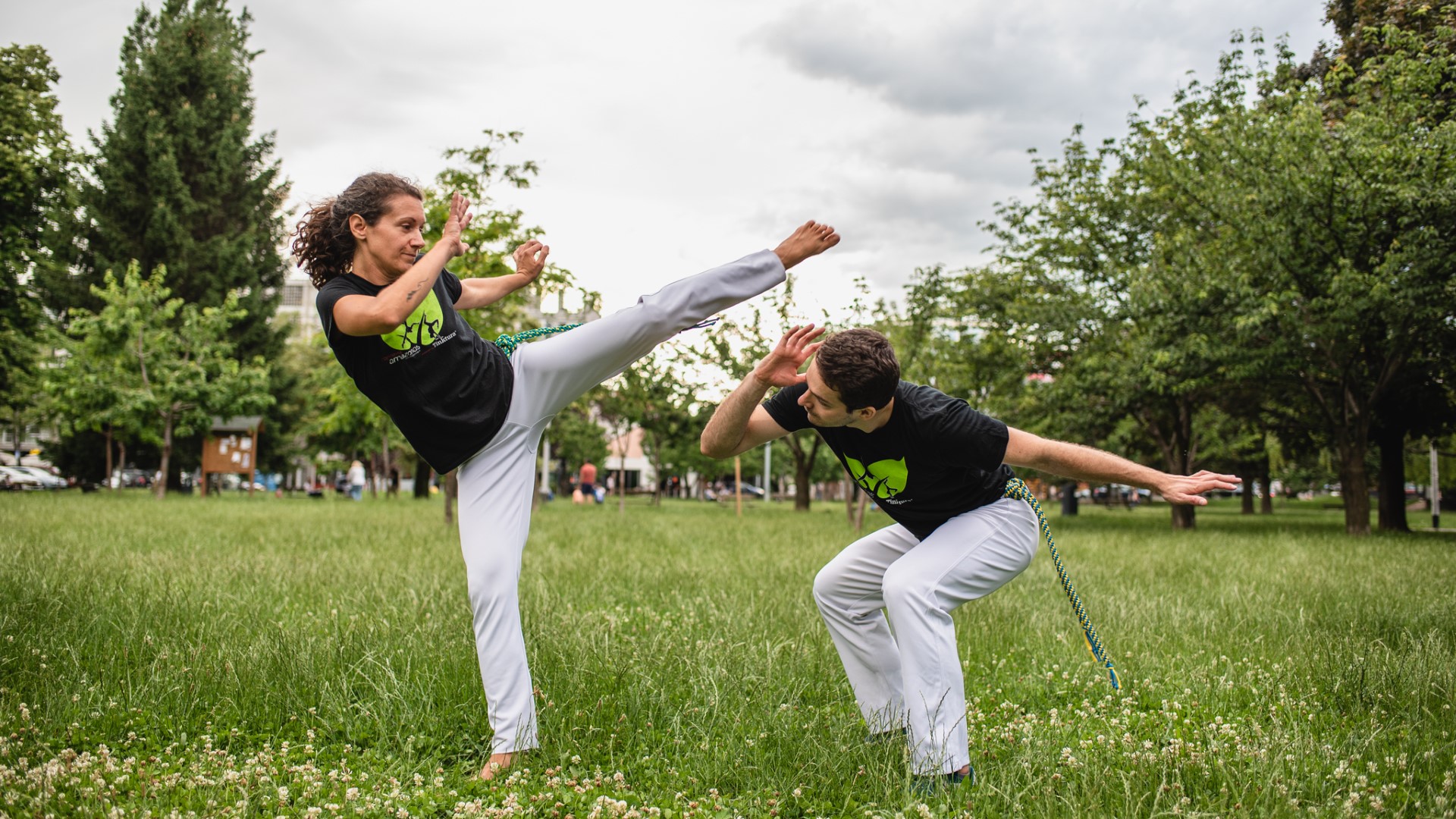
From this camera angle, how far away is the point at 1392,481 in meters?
22.4

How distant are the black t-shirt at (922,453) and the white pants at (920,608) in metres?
0.09

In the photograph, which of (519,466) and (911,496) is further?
(911,496)

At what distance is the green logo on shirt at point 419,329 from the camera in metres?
3.27

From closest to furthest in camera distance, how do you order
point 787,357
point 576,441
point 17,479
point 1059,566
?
point 787,357 < point 1059,566 < point 17,479 < point 576,441

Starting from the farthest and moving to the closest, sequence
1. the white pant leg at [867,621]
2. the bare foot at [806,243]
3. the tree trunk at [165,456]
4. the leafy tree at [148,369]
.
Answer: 1. the leafy tree at [148,369]
2. the tree trunk at [165,456]
3. the white pant leg at [867,621]
4. the bare foot at [806,243]

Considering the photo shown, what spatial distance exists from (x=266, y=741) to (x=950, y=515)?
279 cm

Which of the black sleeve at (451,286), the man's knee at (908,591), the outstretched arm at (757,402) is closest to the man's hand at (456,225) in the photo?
the black sleeve at (451,286)

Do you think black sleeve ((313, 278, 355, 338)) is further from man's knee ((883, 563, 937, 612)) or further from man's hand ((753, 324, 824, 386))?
man's knee ((883, 563, 937, 612))

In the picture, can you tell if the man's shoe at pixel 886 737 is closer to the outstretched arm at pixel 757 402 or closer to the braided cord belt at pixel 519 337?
the outstretched arm at pixel 757 402

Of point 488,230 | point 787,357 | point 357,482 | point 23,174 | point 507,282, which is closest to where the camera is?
point 787,357

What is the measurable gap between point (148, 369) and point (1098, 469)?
33756 millimetres

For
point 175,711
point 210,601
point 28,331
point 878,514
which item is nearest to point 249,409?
point 28,331

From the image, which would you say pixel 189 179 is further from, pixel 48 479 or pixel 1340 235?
pixel 1340 235

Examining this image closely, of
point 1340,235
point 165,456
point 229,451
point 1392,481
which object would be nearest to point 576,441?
point 229,451
